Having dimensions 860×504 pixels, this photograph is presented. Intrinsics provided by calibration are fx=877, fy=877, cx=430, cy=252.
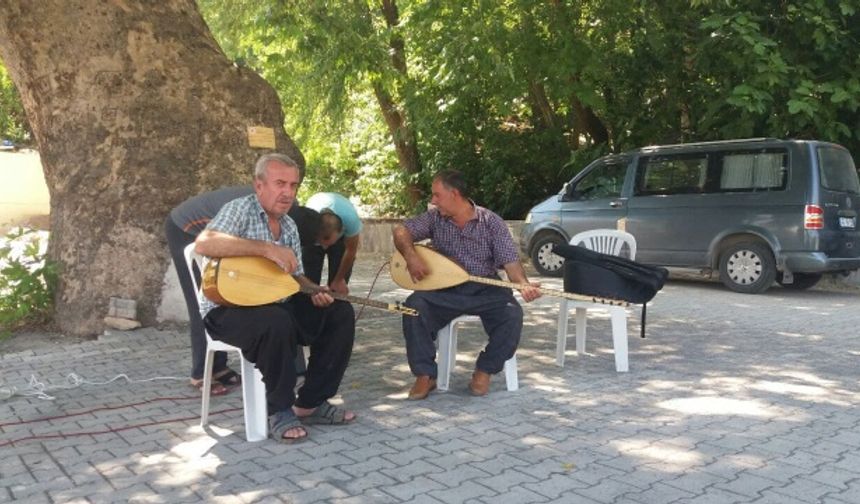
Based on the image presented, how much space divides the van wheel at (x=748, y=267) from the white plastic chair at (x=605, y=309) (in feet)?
15.0

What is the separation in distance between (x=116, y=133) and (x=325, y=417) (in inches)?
158

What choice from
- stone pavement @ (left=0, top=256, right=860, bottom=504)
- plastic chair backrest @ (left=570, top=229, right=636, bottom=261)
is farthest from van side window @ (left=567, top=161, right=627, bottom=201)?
stone pavement @ (left=0, top=256, right=860, bottom=504)

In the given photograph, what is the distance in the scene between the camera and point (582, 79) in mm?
14375

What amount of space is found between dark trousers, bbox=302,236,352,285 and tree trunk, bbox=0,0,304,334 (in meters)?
2.24

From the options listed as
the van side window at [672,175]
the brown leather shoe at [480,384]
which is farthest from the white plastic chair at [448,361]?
the van side window at [672,175]

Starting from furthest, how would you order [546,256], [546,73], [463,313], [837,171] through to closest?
[546,73] → [546,256] → [837,171] → [463,313]

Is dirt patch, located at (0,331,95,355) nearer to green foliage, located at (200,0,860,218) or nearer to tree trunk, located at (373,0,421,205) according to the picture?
green foliage, located at (200,0,860,218)

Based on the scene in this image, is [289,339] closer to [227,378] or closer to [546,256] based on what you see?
[227,378]

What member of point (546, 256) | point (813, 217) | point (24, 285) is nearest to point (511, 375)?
point (24, 285)

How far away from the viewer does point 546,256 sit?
13.3 metres

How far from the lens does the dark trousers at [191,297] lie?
556 centimetres

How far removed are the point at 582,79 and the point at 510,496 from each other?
11.6 meters

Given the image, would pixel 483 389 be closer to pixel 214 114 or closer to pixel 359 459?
pixel 359 459

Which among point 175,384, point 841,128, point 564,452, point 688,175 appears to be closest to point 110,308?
point 175,384
